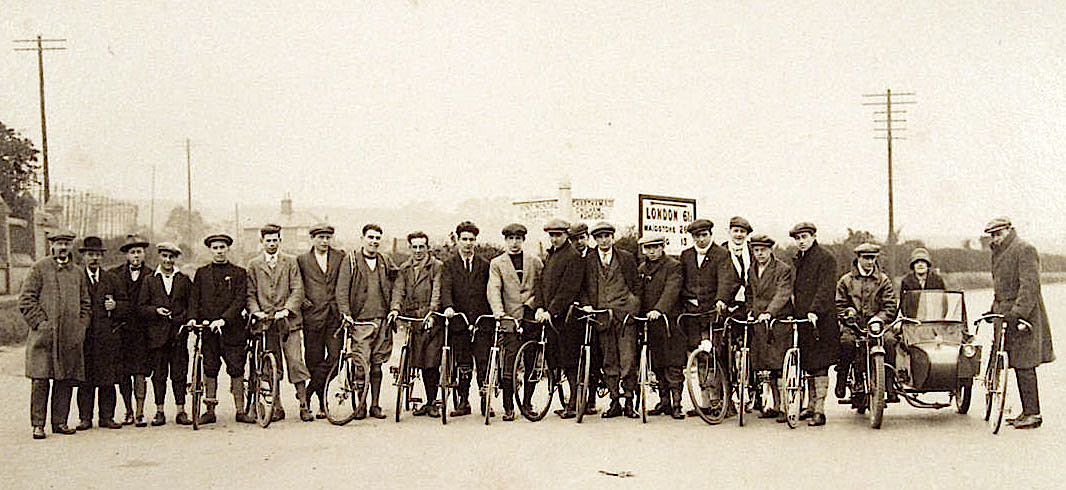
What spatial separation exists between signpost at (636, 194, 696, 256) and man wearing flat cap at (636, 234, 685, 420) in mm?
3650

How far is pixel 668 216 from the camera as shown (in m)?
13.0

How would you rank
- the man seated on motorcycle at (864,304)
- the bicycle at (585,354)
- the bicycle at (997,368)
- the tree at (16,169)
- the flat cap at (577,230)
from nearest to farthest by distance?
the bicycle at (997,368), the man seated on motorcycle at (864,304), the bicycle at (585,354), the flat cap at (577,230), the tree at (16,169)

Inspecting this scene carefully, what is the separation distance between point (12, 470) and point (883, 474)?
5660 mm

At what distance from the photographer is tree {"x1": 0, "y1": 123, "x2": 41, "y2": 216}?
14781 mm

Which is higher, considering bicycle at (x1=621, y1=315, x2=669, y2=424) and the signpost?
the signpost

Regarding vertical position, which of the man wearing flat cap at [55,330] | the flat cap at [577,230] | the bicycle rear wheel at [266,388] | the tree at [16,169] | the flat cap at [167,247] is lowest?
the bicycle rear wheel at [266,388]

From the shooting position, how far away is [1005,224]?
7844mm

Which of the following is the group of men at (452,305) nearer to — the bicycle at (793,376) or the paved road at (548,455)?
the bicycle at (793,376)

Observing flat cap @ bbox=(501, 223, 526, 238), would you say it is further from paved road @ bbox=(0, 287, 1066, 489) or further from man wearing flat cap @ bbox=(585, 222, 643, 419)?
paved road @ bbox=(0, 287, 1066, 489)

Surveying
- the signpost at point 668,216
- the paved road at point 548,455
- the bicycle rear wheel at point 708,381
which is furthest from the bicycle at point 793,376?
the signpost at point 668,216

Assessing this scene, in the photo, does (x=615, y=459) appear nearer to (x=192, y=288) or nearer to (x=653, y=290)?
(x=653, y=290)

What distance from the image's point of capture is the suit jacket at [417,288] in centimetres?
888

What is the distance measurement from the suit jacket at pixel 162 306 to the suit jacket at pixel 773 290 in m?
5.07

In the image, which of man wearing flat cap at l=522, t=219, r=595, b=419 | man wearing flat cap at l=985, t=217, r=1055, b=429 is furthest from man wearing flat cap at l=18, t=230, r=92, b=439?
man wearing flat cap at l=985, t=217, r=1055, b=429
